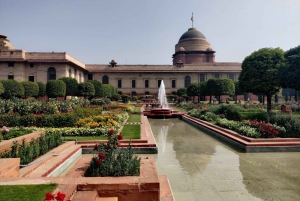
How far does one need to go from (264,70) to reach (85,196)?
53.9 ft

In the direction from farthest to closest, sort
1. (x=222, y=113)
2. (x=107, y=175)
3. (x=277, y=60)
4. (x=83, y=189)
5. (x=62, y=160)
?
(x=277, y=60) < (x=222, y=113) < (x=62, y=160) < (x=107, y=175) < (x=83, y=189)

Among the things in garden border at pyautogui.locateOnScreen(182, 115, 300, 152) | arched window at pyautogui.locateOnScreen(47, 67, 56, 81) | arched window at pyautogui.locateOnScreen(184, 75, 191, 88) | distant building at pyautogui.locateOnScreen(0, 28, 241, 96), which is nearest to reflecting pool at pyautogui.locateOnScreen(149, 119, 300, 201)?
garden border at pyautogui.locateOnScreen(182, 115, 300, 152)

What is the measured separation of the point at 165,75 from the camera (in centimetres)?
4647

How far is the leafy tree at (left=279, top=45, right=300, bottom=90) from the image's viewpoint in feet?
46.2

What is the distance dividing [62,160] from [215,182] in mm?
3280

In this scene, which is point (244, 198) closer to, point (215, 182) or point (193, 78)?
point (215, 182)

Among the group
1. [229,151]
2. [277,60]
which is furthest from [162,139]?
[277,60]

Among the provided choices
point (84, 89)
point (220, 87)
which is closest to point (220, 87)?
point (220, 87)

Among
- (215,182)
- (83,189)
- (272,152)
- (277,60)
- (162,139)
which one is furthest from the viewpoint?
(277,60)

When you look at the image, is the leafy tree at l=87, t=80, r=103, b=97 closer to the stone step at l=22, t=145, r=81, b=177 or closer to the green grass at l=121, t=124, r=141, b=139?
the green grass at l=121, t=124, r=141, b=139

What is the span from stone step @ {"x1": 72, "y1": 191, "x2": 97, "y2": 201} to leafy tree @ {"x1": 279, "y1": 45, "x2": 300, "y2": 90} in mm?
14879

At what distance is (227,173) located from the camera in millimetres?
4898

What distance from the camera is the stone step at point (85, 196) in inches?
105

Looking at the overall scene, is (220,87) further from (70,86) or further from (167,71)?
(70,86)
